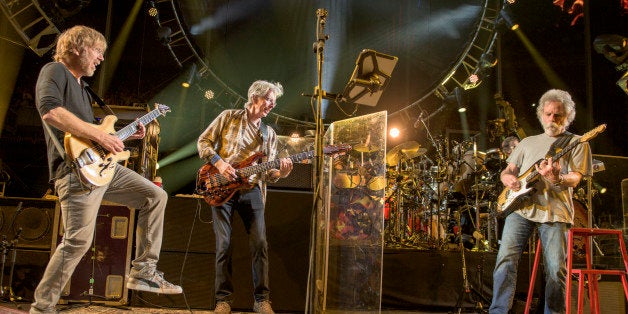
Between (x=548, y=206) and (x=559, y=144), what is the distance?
57 centimetres

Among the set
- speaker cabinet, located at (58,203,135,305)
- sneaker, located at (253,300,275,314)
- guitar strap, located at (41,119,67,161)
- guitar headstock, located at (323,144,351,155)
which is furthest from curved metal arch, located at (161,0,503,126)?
guitar strap, located at (41,119,67,161)

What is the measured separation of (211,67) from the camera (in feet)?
28.6

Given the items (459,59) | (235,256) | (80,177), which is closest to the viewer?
(80,177)

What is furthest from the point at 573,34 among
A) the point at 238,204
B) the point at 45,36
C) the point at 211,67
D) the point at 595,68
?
the point at 45,36

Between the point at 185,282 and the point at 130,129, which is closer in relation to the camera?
the point at 130,129

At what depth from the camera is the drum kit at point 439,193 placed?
6.96m

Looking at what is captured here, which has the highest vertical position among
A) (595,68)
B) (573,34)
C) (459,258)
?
(573,34)

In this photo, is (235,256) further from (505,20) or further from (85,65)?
(505,20)

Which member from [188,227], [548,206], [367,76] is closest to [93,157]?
[188,227]

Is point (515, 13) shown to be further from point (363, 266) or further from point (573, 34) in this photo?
point (363, 266)

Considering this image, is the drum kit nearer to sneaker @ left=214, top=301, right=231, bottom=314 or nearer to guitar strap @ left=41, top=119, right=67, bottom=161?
sneaker @ left=214, top=301, right=231, bottom=314

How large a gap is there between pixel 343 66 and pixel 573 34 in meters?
5.14

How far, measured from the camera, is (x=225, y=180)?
428 cm

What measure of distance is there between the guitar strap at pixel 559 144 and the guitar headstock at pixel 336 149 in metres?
1.76
